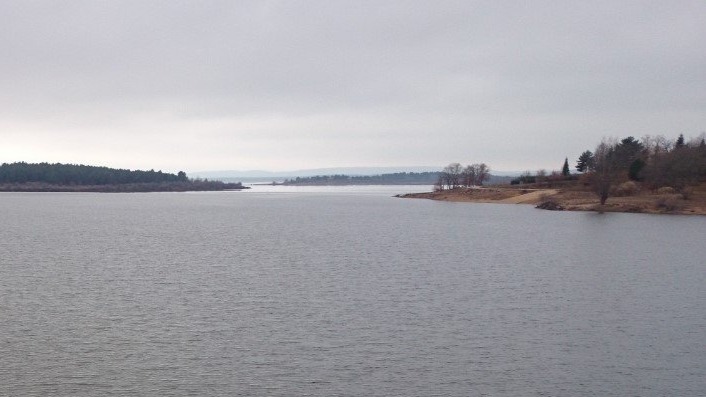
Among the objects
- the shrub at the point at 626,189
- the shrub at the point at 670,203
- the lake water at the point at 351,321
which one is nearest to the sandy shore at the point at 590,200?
the shrub at the point at 670,203

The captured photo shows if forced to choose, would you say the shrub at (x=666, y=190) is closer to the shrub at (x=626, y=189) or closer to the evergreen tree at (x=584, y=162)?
the shrub at (x=626, y=189)

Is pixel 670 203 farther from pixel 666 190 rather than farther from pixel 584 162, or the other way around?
pixel 584 162

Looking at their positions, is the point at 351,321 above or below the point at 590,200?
below

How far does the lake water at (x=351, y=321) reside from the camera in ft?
65.1

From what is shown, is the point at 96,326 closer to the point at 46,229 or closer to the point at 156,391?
the point at 156,391

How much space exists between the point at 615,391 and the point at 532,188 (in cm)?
15055

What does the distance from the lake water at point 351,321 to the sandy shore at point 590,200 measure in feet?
181

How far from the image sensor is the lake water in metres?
19.8

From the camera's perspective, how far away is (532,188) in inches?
6491

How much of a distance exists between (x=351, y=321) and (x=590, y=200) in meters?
106

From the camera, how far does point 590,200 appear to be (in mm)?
122500

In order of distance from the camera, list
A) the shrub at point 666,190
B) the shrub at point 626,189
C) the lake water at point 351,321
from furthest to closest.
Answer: the shrub at point 626,189 → the shrub at point 666,190 → the lake water at point 351,321

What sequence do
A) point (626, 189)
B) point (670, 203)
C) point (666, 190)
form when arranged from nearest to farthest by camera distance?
point (670, 203) < point (666, 190) < point (626, 189)

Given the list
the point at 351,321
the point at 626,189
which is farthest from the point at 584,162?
the point at 351,321
